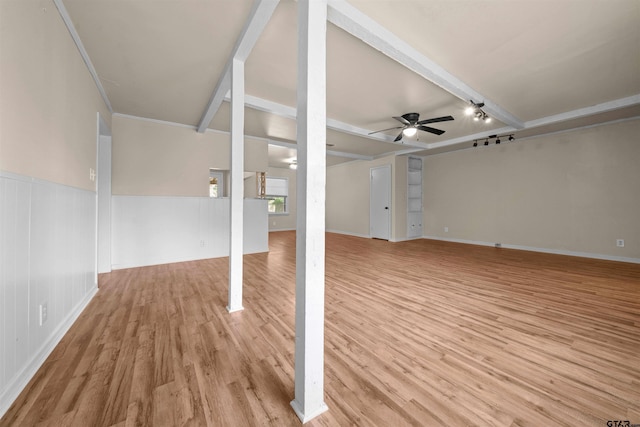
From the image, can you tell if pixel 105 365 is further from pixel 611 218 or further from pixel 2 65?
pixel 611 218

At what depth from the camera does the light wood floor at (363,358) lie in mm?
1297

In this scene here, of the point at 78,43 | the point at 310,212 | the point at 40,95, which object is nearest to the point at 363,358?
the point at 310,212

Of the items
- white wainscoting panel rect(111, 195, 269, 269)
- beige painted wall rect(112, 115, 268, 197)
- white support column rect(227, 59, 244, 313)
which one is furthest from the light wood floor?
beige painted wall rect(112, 115, 268, 197)

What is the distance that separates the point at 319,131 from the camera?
136cm

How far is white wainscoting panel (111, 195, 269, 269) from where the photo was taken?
4.27 metres

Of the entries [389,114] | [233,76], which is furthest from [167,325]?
[389,114]

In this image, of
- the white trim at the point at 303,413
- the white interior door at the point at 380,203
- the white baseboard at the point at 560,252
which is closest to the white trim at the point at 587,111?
the white baseboard at the point at 560,252

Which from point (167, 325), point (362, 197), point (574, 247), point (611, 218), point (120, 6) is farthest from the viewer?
point (362, 197)

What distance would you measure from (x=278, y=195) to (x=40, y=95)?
8651 mm

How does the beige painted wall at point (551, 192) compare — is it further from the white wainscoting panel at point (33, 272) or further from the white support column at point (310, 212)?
the white wainscoting panel at point (33, 272)

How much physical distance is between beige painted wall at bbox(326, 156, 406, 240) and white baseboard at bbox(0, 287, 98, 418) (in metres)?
7.13

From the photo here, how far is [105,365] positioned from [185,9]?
9.23 feet

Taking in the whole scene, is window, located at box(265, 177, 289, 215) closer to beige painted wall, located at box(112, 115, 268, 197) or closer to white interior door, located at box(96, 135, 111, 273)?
beige painted wall, located at box(112, 115, 268, 197)

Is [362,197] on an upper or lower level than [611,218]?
upper
